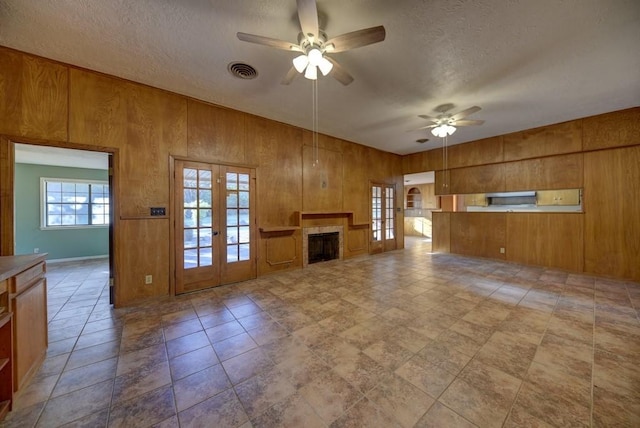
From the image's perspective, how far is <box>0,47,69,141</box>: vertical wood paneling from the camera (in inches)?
100

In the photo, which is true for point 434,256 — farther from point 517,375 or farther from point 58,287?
point 58,287

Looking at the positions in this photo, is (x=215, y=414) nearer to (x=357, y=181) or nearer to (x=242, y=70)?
(x=242, y=70)

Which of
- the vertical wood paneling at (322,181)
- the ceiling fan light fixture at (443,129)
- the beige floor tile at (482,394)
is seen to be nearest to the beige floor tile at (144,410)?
the beige floor tile at (482,394)

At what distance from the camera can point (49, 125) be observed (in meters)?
2.74

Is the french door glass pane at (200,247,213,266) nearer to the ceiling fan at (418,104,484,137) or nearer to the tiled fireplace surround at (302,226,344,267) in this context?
the tiled fireplace surround at (302,226,344,267)

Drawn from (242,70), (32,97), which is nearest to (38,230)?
(32,97)

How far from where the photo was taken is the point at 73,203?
6258 mm

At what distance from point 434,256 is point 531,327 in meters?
3.85

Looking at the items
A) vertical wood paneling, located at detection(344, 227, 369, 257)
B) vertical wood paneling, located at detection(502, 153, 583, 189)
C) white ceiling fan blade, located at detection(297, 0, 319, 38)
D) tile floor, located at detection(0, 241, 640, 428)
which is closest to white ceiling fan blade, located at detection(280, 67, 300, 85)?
white ceiling fan blade, located at detection(297, 0, 319, 38)

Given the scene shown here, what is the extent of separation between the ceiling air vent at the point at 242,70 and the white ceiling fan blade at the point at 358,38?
4.14ft

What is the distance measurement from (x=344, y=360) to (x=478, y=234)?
573 cm

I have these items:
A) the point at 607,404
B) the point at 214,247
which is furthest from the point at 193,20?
the point at 607,404

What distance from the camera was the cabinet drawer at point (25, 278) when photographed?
1.65 meters

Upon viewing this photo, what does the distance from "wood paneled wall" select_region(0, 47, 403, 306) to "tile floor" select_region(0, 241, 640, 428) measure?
3.08 ft
